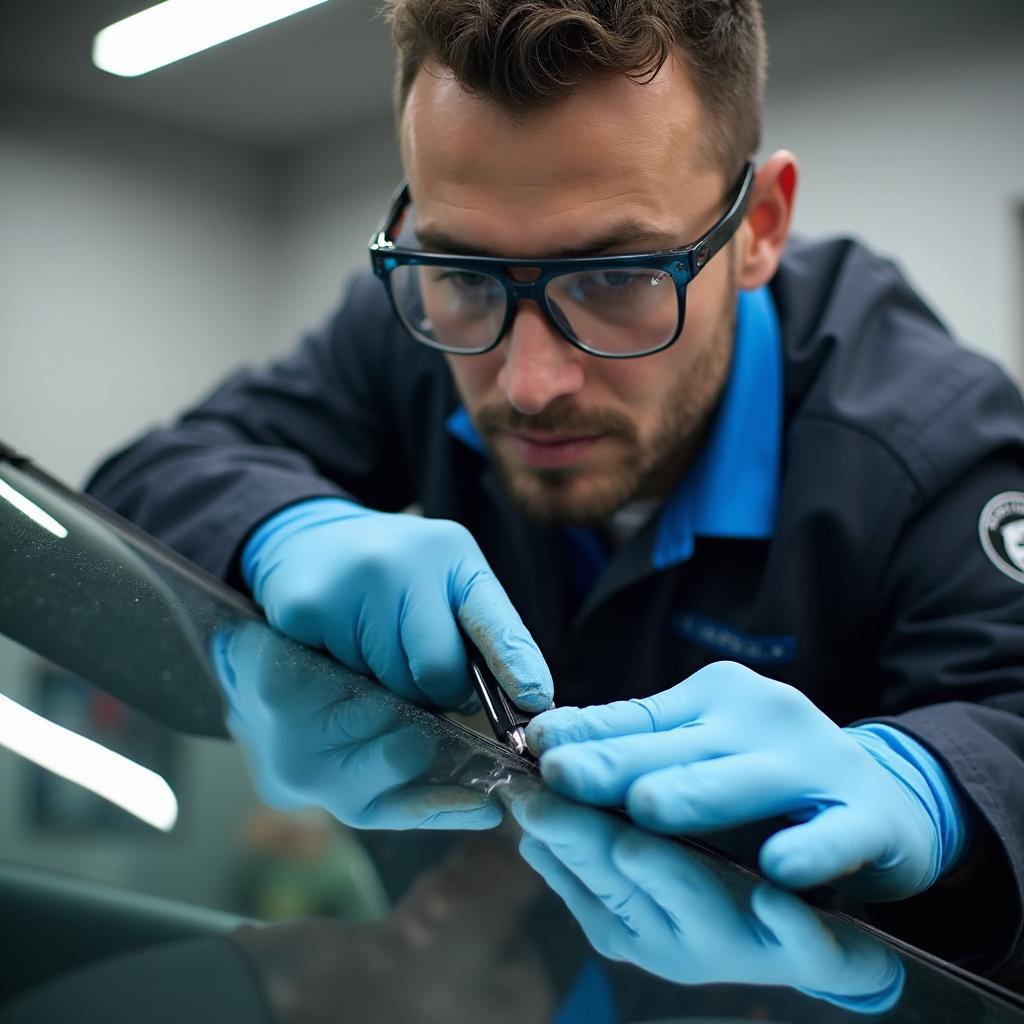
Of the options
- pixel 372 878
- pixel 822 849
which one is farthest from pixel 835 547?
pixel 372 878

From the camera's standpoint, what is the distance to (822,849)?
604 millimetres

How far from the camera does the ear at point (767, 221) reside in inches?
51.6

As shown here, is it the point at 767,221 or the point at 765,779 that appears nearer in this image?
the point at 765,779

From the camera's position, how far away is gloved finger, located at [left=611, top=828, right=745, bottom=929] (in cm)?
48

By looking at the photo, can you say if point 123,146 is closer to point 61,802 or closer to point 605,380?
point 605,380

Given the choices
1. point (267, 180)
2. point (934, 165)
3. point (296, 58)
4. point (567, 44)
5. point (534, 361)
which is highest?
point (296, 58)

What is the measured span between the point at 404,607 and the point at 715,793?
Result: 0.40 m

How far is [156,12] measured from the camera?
12.8 feet

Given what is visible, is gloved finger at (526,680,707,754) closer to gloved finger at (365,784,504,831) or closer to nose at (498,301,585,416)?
gloved finger at (365,784,504,831)

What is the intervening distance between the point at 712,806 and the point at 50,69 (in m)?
5.27

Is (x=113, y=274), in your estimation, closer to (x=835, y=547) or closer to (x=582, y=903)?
(x=835, y=547)

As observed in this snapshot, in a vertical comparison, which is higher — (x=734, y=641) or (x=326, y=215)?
(x=326, y=215)

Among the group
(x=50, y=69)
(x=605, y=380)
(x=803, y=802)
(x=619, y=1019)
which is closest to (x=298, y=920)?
(x=619, y=1019)

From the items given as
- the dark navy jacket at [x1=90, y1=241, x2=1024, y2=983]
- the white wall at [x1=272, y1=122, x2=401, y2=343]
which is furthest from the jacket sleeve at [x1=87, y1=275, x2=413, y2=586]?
the white wall at [x1=272, y1=122, x2=401, y2=343]
